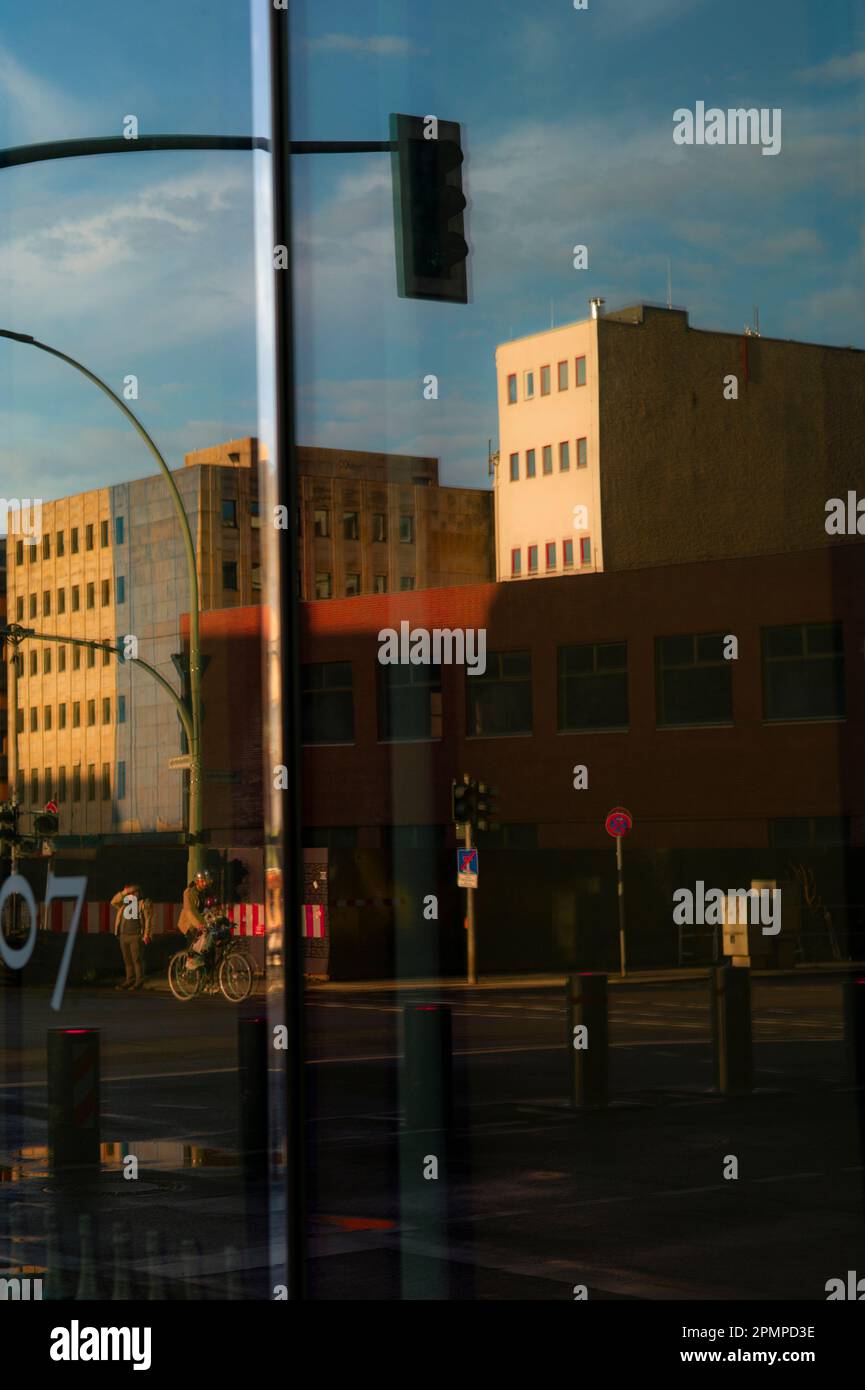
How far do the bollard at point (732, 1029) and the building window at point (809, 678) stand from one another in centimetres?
54

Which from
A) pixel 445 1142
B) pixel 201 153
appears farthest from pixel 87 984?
pixel 201 153

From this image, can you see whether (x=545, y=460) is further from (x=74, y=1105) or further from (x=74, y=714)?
(x=74, y=1105)

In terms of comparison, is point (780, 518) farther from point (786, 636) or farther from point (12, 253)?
point (12, 253)

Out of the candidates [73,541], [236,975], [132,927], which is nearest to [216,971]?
[236,975]

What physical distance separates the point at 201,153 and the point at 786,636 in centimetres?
208

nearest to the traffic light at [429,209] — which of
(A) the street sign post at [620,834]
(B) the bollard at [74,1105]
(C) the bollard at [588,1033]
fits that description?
(A) the street sign post at [620,834]

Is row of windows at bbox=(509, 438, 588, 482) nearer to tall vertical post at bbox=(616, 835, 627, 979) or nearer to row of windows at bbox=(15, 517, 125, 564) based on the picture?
tall vertical post at bbox=(616, 835, 627, 979)

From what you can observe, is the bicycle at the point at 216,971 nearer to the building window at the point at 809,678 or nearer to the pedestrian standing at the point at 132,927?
the pedestrian standing at the point at 132,927

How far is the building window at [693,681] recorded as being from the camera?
3607 mm

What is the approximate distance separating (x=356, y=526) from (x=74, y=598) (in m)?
1.13

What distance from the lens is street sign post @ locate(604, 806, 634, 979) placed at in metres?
3.69

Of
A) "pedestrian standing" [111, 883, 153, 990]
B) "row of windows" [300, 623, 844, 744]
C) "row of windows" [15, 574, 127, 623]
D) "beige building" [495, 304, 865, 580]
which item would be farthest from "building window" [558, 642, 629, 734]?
"row of windows" [15, 574, 127, 623]

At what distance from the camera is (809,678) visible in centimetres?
360

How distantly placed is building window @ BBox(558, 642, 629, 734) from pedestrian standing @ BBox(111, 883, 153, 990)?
4.57 ft
